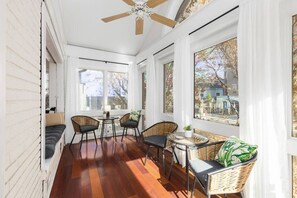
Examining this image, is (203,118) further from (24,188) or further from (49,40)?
(49,40)

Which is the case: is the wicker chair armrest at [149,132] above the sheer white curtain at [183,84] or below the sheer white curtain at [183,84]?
below

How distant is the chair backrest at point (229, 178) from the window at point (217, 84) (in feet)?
2.55

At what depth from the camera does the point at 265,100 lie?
1.54 m

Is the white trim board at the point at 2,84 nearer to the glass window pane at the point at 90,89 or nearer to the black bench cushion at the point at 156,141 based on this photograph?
the black bench cushion at the point at 156,141

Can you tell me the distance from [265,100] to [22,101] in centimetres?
213

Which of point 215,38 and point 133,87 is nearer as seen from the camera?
point 215,38

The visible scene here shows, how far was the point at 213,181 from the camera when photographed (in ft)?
4.56

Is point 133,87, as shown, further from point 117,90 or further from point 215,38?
point 215,38

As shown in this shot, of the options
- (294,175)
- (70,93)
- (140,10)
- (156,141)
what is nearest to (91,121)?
(70,93)

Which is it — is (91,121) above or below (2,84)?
below

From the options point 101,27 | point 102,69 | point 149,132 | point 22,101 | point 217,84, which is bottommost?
point 149,132

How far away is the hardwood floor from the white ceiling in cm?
292

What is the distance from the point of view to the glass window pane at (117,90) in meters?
4.88

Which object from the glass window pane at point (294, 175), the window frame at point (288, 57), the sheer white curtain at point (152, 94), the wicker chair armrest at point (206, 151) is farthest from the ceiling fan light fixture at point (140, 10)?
the glass window pane at point (294, 175)
